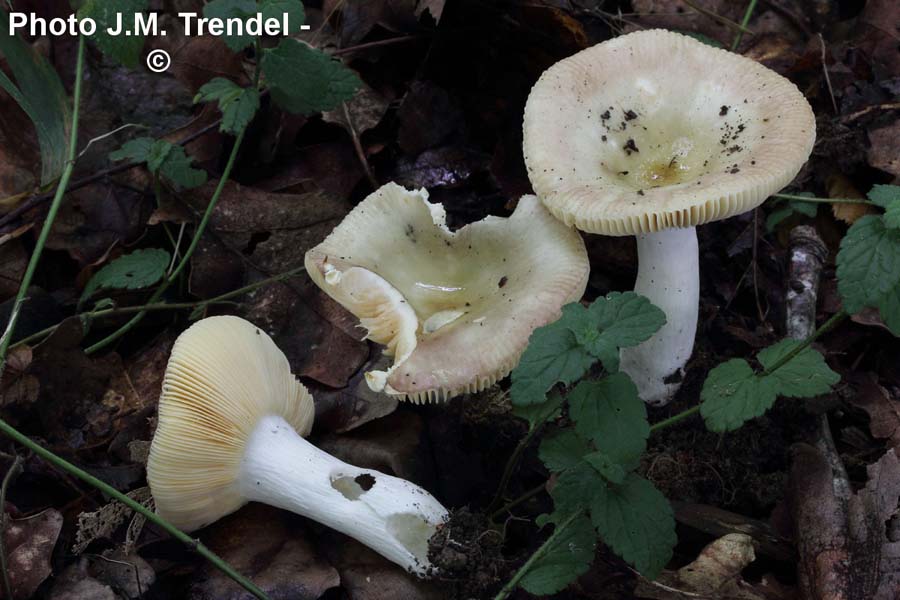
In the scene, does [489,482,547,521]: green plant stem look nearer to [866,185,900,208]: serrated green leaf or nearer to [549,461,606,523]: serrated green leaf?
[549,461,606,523]: serrated green leaf

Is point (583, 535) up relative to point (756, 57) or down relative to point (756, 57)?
down

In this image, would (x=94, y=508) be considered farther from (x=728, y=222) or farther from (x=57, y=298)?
(x=728, y=222)

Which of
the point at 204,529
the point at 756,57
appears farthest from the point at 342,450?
the point at 756,57

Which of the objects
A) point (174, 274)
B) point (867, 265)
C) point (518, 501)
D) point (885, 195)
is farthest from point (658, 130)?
point (174, 274)

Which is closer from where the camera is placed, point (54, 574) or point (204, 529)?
point (54, 574)

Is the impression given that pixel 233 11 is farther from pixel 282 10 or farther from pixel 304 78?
pixel 304 78

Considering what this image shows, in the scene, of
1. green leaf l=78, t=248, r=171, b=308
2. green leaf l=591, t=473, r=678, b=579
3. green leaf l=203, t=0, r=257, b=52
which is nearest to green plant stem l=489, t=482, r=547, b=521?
green leaf l=591, t=473, r=678, b=579
